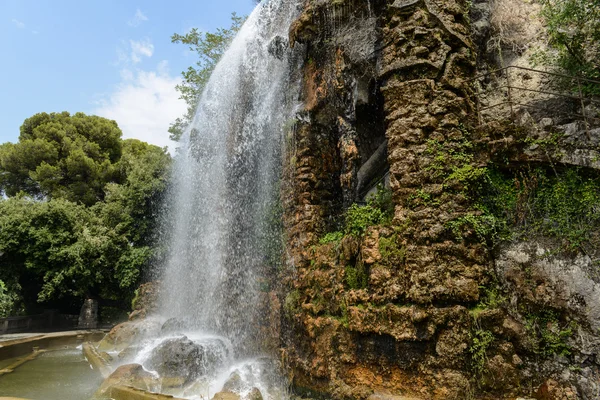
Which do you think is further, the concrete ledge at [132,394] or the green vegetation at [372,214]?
the green vegetation at [372,214]

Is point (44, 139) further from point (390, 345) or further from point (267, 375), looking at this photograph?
point (390, 345)

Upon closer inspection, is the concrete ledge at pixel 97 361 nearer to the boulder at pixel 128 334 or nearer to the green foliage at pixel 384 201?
the boulder at pixel 128 334

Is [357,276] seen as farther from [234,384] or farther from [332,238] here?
[234,384]

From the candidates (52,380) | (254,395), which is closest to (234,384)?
(254,395)

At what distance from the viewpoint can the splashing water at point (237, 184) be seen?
1048 cm

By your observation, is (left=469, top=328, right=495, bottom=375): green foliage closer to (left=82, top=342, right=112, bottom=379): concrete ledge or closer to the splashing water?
the splashing water

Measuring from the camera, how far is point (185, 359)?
8117 millimetres

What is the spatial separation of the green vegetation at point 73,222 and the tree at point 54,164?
6cm

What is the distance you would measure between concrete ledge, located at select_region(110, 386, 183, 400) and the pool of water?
820mm

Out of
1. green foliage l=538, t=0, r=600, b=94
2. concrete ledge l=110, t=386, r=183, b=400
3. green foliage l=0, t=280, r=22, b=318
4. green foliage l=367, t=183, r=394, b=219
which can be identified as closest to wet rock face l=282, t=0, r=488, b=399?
green foliage l=367, t=183, r=394, b=219

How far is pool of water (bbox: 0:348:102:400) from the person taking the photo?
297 inches

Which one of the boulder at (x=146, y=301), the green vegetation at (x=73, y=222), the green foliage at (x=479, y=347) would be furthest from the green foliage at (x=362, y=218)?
the green vegetation at (x=73, y=222)

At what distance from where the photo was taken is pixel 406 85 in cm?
Result: 638

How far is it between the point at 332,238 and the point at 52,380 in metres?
7.02
